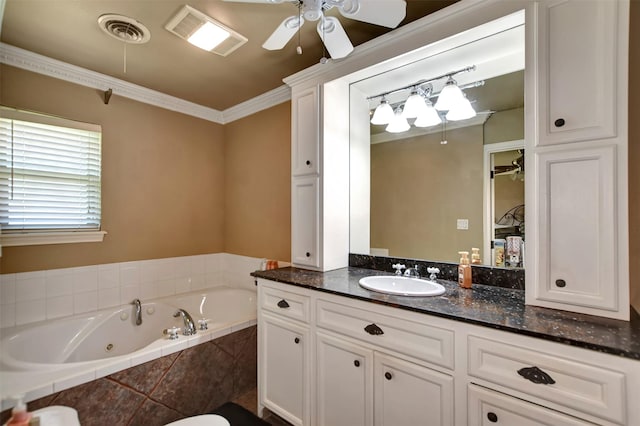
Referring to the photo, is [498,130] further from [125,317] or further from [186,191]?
[125,317]

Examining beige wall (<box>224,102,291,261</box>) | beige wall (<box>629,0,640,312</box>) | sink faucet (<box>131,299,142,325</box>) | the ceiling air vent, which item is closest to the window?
sink faucet (<box>131,299,142,325</box>)

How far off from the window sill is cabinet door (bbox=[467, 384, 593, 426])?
107 inches

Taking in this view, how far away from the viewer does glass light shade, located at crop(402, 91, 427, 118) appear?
2.01 metres

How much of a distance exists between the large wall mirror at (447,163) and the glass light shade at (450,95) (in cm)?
7

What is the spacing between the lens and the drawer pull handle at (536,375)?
3.46 feet

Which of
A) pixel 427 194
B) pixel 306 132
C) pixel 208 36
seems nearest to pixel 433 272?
pixel 427 194

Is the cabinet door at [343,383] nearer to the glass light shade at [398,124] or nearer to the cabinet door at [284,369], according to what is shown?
the cabinet door at [284,369]

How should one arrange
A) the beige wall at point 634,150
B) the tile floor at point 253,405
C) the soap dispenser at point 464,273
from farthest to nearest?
the tile floor at point 253,405 → the soap dispenser at point 464,273 → the beige wall at point 634,150

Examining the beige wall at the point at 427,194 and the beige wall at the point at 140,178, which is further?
the beige wall at the point at 140,178

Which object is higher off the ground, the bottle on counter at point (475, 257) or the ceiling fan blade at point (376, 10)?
the ceiling fan blade at point (376, 10)

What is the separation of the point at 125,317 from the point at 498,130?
3012 mm

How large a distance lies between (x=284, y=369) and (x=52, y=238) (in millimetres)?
1937

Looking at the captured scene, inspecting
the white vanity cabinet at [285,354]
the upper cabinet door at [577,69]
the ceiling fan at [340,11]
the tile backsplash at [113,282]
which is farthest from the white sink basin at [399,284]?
the tile backsplash at [113,282]

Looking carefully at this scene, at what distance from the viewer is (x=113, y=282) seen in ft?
8.44
